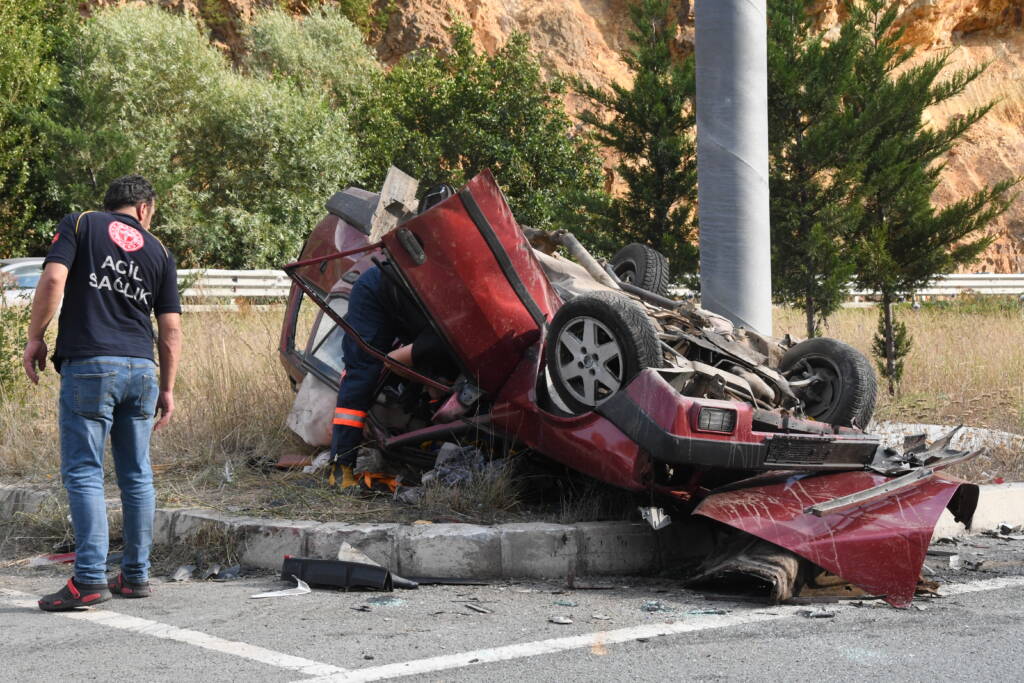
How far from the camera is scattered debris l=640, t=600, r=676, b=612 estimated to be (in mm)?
4676

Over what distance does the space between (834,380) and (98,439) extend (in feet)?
12.6

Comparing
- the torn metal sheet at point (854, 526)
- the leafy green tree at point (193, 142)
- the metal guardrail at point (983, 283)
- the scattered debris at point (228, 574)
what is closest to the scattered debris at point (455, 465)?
the scattered debris at point (228, 574)

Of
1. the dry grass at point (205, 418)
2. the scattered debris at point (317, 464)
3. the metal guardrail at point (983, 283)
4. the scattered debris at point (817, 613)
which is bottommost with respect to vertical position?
the scattered debris at point (817, 613)

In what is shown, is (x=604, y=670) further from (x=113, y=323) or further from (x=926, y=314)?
(x=926, y=314)

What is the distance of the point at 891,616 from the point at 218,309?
7756 millimetres

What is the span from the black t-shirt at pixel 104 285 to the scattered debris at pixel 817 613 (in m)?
2.99

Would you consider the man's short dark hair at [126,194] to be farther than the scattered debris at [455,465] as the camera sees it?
No

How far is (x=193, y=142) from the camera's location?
102 feet

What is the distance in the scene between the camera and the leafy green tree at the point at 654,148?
12.1 m

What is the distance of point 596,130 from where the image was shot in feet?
41.7

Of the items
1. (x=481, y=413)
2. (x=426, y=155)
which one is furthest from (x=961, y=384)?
(x=426, y=155)

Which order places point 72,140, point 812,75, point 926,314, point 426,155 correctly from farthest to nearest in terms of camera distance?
point 426,155 → point 72,140 → point 926,314 → point 812,75

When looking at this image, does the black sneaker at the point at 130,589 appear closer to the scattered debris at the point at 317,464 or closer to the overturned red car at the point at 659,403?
the overturned red car at the point at 659,403

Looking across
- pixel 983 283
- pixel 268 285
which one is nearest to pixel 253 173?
pixel 268 285
